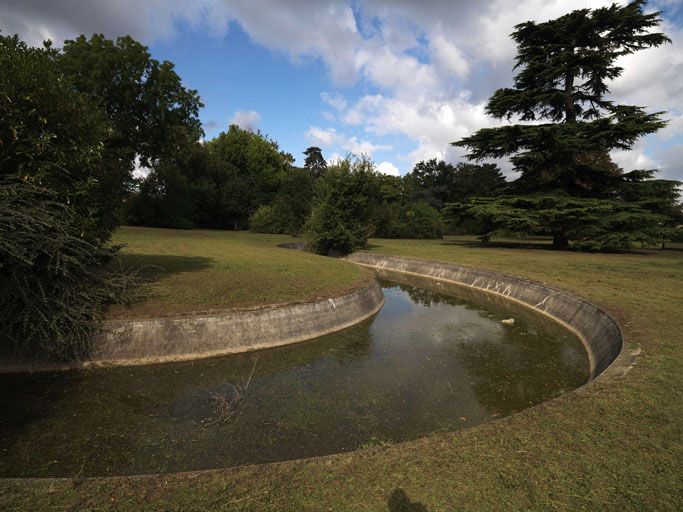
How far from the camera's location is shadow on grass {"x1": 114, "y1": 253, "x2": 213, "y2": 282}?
13.0m

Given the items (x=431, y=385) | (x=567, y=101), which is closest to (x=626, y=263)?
(x=567, y=101)

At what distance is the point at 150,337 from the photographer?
7.86 meters

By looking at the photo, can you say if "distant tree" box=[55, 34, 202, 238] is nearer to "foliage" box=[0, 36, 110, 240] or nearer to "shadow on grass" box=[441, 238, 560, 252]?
"foliage" box=[0, 36, 110, 240]

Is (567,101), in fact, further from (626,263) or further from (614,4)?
(626,263)

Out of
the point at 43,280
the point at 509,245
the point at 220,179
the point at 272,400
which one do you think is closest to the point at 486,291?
the point at 272,400

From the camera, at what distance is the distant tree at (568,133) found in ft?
80.5

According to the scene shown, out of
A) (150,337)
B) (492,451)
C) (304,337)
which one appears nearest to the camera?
(492,451)

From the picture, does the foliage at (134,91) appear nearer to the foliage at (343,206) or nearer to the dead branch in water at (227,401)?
the foliage at (343,206)

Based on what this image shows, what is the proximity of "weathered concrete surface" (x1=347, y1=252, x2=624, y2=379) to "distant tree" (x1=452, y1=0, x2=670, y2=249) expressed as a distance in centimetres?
896

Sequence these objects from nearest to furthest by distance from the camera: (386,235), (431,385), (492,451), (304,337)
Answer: (492,451)
(431,385)
(304,337)
(386,235)

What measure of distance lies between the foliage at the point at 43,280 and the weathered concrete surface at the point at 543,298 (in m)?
10.0

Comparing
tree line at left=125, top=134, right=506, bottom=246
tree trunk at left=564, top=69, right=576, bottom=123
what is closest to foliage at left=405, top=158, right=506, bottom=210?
tree line at left=125, top=134, right=506, bottom=246

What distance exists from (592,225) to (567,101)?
381 inches

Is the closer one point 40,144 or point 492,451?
point 492,451
